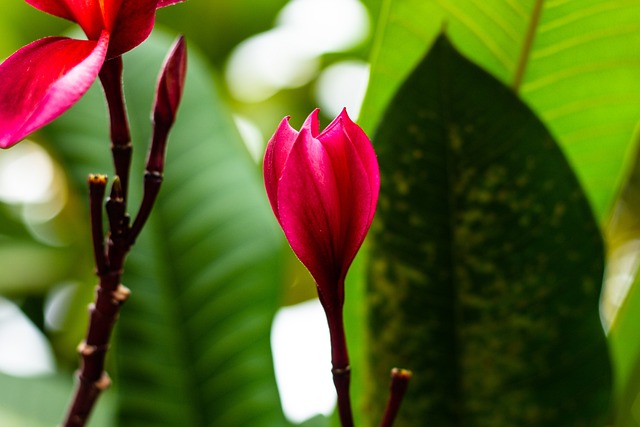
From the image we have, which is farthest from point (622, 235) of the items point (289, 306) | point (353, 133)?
point (353, 133)

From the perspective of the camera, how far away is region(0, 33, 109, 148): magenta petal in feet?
0.81

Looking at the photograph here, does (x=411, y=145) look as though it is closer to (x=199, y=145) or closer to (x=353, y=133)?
(x=353, y=133)

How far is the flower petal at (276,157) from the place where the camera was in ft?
1.00

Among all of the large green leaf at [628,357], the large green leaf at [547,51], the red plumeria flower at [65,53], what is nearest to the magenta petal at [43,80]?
the red plumeria flower at [65,53]

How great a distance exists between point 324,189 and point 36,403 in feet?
2.00

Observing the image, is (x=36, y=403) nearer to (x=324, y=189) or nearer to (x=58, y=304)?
Answer: (x=58, y=304)

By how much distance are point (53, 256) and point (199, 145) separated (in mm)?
496

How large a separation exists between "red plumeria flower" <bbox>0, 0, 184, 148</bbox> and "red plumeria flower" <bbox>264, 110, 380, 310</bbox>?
0.07 metres

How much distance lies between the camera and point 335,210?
11.8 inches

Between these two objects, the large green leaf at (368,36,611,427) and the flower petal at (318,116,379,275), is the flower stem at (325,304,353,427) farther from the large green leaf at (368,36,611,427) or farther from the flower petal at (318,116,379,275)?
the large green leaf at (368,36,611,427)

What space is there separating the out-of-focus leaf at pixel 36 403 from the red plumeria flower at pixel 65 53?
546 millimetres

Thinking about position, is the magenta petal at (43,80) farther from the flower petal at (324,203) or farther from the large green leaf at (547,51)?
the large green leaf at (547,51)

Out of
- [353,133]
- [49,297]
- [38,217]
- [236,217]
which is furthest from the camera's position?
[38,217]

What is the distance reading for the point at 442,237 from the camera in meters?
0.48
